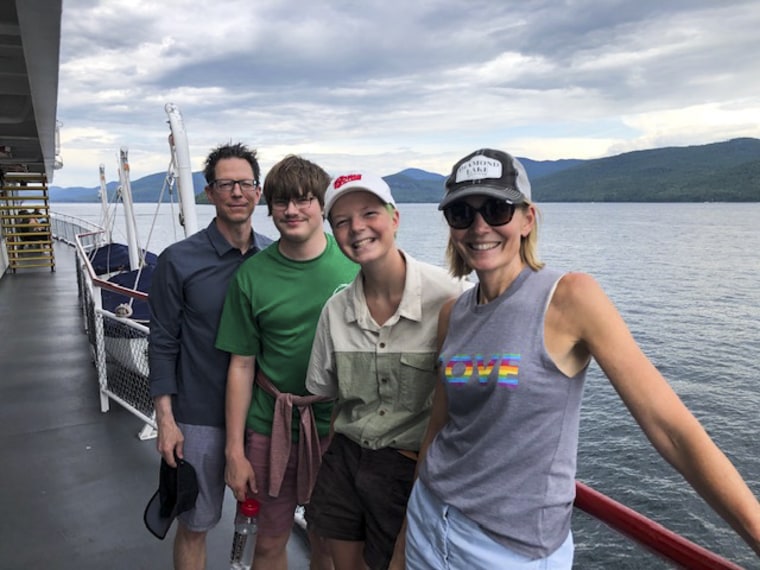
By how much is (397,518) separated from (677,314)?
77.8 feet

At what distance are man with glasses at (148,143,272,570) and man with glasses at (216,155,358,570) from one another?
12 centimetres

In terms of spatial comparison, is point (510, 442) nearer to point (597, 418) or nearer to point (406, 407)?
point (406, 407)

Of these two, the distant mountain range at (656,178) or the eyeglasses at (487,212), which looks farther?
the distant mountain range at (656,178)

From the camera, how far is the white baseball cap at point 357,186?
4.83 ft

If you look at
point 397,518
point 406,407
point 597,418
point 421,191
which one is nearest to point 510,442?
point 406,407

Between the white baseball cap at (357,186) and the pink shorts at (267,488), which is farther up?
the white baseball cap at (357,186)

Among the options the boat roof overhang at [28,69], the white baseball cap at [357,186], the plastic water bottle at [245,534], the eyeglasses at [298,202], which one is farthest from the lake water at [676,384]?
the boat roof overhang at [28,69]

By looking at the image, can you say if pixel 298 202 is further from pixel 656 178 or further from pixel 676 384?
pixel 656 178

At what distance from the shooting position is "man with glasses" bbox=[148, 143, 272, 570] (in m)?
2.02

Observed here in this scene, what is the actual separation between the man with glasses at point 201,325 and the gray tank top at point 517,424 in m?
1.08

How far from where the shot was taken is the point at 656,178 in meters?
134

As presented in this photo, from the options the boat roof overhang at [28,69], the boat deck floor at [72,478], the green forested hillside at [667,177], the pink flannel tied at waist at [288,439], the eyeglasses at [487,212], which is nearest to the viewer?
the eyeglasses at [487,212]

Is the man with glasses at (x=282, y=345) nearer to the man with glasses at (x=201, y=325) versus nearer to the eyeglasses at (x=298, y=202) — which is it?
the eyeglasses at (x=298, y=202)

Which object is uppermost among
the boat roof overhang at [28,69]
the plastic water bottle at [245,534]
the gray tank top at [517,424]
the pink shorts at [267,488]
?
the boat roof overhang at [28,69]
